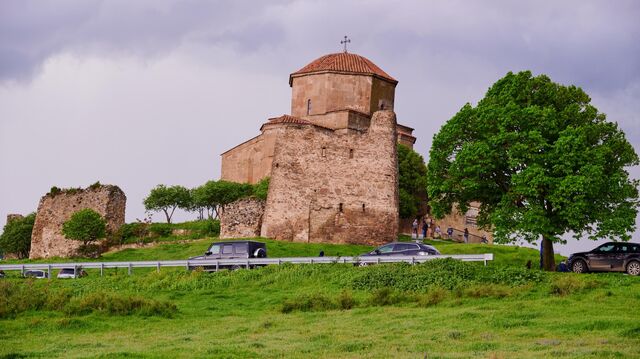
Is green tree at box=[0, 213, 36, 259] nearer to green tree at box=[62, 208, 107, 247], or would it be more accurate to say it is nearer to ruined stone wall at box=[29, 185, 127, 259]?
ruined stone wall at box=[29, 185, 127, 259]

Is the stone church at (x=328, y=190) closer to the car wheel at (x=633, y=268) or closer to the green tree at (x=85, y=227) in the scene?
the green tree at (x=85, y=227)

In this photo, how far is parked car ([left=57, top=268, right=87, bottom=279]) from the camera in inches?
1404

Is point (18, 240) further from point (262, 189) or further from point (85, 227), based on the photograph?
point (262, 189)

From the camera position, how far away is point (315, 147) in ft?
164

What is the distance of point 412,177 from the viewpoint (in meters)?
66.1

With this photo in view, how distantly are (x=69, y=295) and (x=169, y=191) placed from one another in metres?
48.5

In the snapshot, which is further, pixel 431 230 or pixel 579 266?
pixel 431 230

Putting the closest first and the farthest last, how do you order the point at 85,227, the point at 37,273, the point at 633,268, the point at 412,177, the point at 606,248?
the point at 633,268
the point at 606,248
the point at 37,273
the point at 85,227
the point at 412,177

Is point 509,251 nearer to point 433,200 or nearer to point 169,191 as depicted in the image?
point 433,200

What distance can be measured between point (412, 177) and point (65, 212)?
951 inches

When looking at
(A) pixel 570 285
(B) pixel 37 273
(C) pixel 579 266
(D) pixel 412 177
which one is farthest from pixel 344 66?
(A) pixel 570 285

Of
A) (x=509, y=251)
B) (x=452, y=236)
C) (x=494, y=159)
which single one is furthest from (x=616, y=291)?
(x=452, y=236)

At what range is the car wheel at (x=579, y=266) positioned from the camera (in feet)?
100

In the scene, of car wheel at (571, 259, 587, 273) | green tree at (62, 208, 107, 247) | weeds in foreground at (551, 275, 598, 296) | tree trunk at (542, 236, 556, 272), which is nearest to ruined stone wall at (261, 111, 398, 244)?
green tree at (62, 208, 107, 247)
